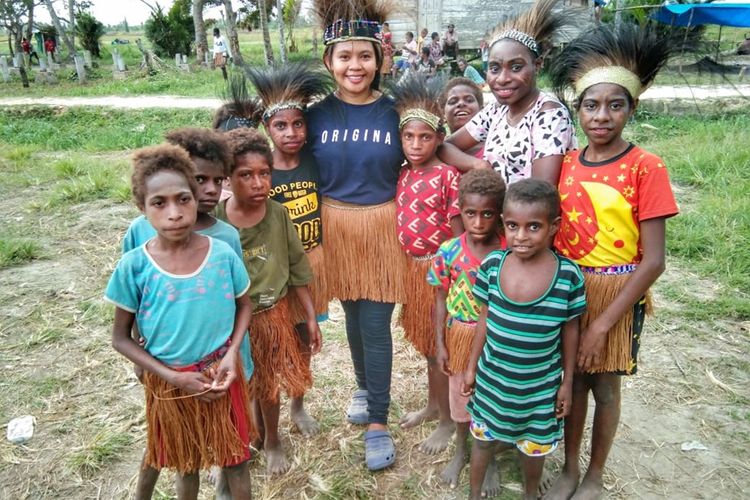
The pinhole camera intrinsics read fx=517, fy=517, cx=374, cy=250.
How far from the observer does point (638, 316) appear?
1.94 m

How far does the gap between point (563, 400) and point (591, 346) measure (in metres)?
0.23

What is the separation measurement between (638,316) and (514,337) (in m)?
0.51

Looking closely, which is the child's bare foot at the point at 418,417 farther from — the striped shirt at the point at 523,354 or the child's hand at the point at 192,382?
the child's hand at the point at 192,382

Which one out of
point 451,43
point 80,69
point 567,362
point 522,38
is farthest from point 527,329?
point 80,69

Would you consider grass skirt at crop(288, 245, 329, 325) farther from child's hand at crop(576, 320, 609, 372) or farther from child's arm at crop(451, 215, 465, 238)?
child's hand at crop(576, 320, 609, 372)

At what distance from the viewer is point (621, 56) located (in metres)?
1.83

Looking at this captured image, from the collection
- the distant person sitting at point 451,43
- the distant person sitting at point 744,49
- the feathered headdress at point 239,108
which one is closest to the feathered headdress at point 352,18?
the feathered headdress at point 239,108

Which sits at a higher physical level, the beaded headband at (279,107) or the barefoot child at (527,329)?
the beaded headband at (279,107)

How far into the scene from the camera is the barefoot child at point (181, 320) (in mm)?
1620

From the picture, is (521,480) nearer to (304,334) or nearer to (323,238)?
(304,334)

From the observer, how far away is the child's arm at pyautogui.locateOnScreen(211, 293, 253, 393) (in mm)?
1748

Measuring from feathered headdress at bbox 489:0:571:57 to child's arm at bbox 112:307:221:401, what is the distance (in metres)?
1.65

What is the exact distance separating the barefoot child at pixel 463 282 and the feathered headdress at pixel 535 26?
1.66ft

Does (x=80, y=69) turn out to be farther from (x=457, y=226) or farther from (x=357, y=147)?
Answer: (x=457, y=226)
